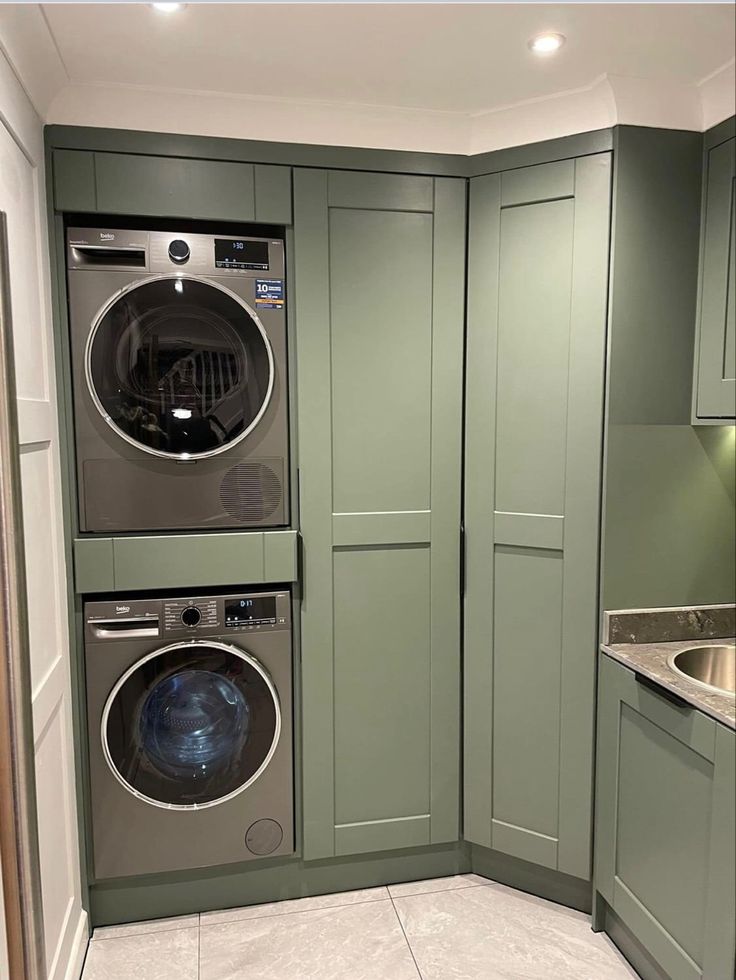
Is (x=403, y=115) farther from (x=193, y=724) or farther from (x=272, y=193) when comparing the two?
(x=193, y=724)

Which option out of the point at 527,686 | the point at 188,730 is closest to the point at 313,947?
the point at 188,730

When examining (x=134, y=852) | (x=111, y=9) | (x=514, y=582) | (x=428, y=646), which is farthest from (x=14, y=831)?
(x=111, y=9)

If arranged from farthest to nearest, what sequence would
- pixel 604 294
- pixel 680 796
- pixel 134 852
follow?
pixel 134 852 < pixel 604 294 < pixel 680 796

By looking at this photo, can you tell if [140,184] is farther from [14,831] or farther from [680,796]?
[680,796]

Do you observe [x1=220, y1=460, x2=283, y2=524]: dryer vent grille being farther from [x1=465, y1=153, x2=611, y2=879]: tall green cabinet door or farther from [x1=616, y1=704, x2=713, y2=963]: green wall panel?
[x1=616, y1=704, x2=713, y2=963]: green wall panel

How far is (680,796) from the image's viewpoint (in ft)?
5.63

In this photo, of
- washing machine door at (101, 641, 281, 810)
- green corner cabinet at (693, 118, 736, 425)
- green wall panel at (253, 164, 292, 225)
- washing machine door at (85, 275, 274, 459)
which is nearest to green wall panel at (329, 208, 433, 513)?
green wall panel at (253, 164, 292, 225)

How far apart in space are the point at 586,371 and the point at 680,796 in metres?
1.13

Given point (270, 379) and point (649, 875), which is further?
point (270, 379)

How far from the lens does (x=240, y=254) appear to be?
205 cm

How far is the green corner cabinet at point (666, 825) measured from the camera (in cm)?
158

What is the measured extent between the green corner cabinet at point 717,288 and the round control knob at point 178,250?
146cm

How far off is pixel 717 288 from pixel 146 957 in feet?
8.13

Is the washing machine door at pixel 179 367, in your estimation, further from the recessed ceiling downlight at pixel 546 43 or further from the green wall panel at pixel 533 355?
the recessed ceiling downlight at pixel 546 43
